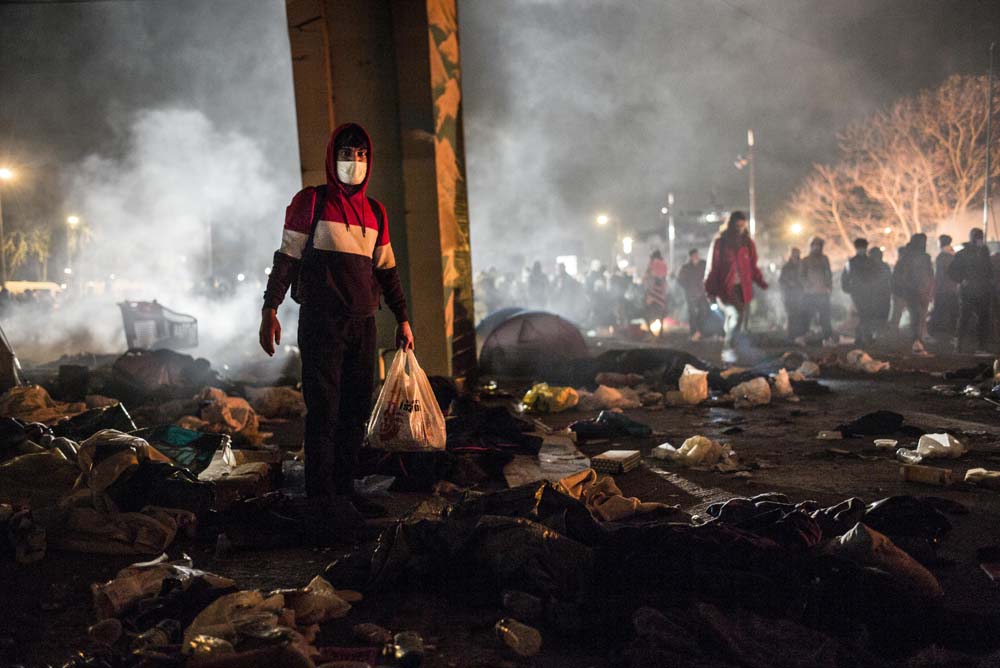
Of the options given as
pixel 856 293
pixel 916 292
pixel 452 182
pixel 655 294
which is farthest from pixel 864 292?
pixel 452 182

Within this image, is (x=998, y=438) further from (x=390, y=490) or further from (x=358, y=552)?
(x=358, y=552)

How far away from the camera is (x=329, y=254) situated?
3965mm

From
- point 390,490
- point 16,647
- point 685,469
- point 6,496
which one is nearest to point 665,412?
point 685,469

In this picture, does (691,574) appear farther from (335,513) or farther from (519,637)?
(335,513)

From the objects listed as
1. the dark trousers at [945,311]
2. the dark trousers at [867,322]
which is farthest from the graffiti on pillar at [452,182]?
the dark trousers at [945,311]

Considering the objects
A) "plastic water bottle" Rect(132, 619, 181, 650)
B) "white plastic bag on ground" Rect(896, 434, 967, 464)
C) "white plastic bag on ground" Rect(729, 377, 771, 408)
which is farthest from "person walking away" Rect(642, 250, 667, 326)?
"plastic water bottle" Rect(132, 619, 181, 650)

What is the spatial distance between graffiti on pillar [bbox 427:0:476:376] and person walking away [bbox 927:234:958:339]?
9359mm

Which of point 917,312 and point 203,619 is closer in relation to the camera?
point 203,619

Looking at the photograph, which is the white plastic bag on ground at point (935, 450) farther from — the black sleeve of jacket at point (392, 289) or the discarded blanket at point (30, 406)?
the discarded blanket at point (30, 406)

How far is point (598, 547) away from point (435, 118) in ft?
19.2

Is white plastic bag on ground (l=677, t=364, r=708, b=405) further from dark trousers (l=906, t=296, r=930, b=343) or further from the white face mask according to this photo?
dark trousers (l=906, t=296, r=930, b=343)

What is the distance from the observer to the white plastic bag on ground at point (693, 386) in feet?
25.2

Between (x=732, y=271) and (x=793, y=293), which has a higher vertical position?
(x=732, y=271)

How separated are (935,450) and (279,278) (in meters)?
4.09
